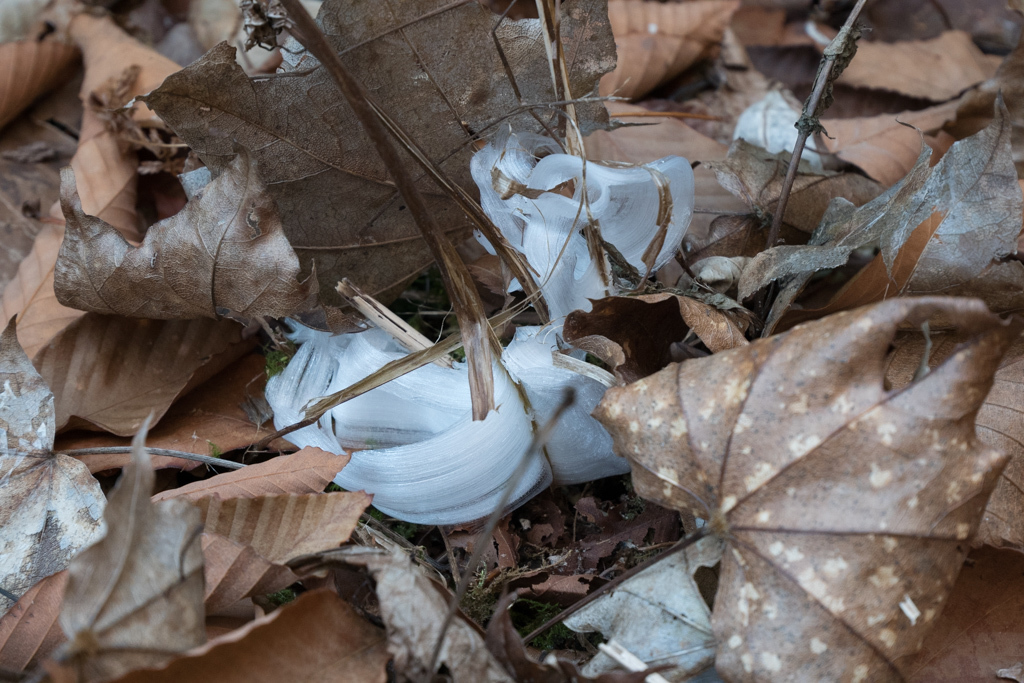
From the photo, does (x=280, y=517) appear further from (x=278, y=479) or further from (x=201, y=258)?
(x=201, y=258)

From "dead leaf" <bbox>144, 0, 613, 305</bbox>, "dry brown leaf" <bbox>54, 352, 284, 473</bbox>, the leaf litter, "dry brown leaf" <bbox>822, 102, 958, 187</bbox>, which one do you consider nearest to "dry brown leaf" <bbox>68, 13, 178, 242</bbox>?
the leaf litter

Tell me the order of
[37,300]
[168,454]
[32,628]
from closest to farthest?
[32,628] < [168,454] < [37,300]

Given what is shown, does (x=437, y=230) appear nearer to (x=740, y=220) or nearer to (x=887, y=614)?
(x=740, y=220)

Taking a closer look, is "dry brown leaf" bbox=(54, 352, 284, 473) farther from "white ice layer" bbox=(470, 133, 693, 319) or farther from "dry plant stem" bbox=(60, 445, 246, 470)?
"white ice layer" bbox=(470, 133, 693, 319)

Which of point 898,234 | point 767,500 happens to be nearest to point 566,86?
point 898,234

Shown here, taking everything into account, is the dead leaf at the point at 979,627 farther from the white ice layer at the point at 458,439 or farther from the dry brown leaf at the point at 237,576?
the dry brown leaf at the point at 237,576

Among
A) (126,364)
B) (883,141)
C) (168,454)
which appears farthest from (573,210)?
(883,141)
